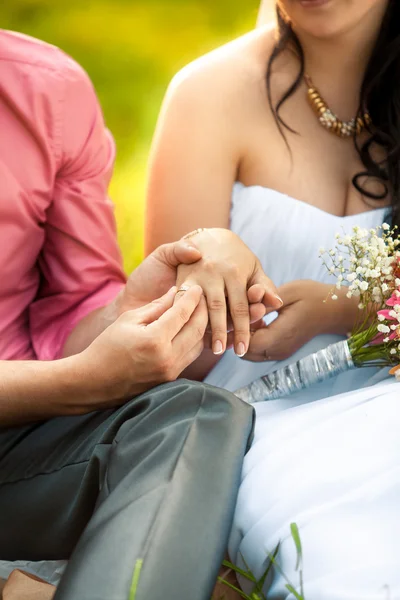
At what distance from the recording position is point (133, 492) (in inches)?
49.5

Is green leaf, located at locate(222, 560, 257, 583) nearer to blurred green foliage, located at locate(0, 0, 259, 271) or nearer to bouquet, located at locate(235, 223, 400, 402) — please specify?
bouquet, located at locate(235, 223, 400, 402)

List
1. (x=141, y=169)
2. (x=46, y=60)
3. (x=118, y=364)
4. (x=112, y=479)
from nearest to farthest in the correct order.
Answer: (x=112, y=479)
(x=118, y=364)
(x=46, y=60)
(x=141, y=169)

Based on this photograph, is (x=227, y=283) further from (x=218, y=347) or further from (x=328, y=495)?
(x=328, y=495)

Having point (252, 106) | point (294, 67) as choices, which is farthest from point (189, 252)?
point (294, 67)

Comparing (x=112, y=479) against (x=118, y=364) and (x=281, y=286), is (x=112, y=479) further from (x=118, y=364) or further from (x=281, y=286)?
(x=281, y=286)

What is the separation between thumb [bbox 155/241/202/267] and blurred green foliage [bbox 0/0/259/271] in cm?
202

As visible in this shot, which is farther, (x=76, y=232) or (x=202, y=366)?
(x=202, y=366)

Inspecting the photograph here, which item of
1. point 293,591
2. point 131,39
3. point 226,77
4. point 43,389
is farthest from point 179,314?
point 131,39

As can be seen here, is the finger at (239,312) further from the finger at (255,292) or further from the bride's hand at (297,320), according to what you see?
the bride's hand at (297,320)

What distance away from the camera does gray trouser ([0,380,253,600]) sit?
3.83ft

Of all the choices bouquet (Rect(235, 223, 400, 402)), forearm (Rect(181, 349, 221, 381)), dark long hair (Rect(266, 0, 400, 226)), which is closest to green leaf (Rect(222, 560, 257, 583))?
bouquet (Rect(235, 223, 400, 402))

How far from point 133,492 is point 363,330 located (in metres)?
0.67

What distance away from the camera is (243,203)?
2.06 metres

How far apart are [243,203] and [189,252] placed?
0.48 metres
